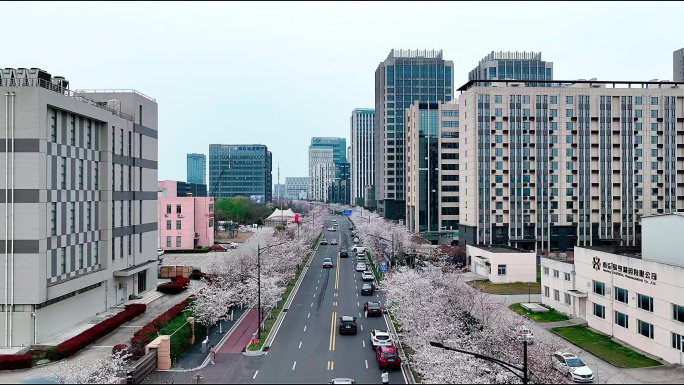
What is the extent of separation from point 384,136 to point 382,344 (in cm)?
12372

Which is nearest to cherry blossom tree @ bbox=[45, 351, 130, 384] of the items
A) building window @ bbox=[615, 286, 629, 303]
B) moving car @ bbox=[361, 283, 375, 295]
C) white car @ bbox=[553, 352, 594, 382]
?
white car @ bbox=[553, 352, 594, 382]

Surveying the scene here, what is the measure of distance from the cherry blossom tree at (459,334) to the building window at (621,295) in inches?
213

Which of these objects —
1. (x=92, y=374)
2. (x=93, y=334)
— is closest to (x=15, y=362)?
(x=93, y=334)

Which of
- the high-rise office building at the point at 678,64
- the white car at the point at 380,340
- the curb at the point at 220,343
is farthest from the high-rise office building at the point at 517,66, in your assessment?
the white car at the point at 380,340

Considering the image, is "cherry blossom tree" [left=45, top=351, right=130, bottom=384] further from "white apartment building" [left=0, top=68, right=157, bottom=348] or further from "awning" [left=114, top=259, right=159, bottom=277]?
"awning" [left=114, top=259, right=159, bottom=277]

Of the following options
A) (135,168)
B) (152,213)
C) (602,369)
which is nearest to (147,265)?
(152,213)

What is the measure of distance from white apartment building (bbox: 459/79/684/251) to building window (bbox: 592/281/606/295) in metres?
44.1

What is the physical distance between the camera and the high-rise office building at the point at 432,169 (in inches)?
4018

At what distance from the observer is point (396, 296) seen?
38.8 m

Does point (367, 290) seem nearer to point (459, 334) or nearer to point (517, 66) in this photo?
point (459, 334)

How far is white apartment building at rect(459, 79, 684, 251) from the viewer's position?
Result: 83125mm

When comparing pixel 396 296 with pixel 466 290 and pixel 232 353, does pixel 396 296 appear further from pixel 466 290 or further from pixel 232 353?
pixel 232 353

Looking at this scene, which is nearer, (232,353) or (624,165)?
(232,353)

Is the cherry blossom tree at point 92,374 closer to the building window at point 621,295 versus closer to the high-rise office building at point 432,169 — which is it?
the building window at point 621,295
